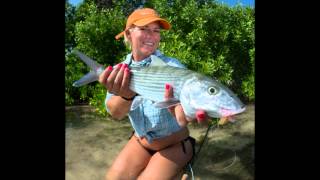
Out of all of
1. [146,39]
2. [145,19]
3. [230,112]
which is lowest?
[230,112]

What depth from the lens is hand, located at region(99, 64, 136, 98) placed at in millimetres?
2268

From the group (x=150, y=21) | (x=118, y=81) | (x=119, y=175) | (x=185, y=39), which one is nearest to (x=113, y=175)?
(x=119, y=175)

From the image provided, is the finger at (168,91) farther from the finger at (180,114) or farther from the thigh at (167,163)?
the thigh at (167,163)

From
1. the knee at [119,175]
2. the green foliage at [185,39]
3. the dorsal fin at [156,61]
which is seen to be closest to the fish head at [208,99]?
the dorsal fin at [156,61]

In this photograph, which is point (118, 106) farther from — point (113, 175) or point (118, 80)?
point (113, 175)

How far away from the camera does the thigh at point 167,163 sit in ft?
8.02

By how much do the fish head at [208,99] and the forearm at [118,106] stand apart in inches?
19.2

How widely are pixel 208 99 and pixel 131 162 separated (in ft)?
2.66

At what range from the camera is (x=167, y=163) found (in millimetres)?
2449

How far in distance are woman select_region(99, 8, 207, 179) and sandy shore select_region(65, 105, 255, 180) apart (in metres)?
0.36
